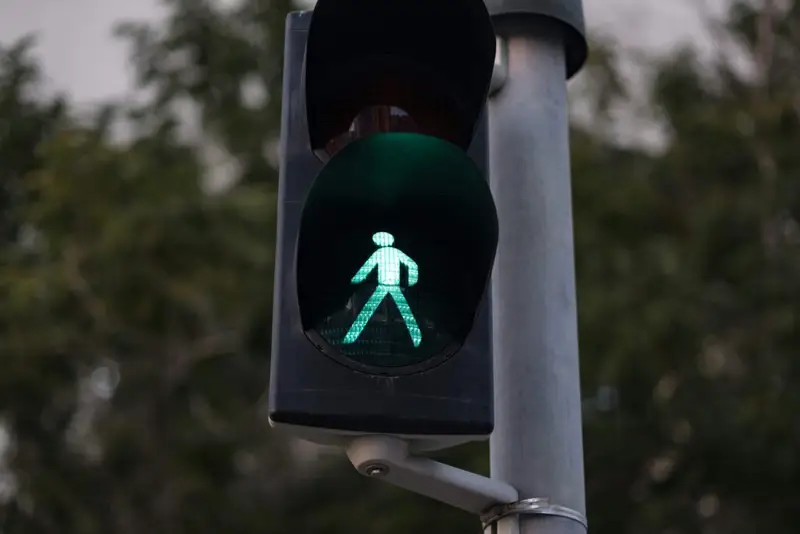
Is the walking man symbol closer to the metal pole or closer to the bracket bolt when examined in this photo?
the bracket bolt

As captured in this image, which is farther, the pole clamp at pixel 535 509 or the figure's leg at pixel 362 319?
the pole clamp at pixel 535 509

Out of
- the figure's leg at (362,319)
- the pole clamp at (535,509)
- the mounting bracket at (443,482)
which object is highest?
the figure's leg at (362,319)

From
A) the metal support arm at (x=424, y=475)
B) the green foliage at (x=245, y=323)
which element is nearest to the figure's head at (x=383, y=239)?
the metal support arm at (x=424, y=475)

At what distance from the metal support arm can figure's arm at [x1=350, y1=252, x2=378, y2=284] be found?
22 centimetres

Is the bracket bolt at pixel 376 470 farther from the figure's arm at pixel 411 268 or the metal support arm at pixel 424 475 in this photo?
the figure's arm at pixel 411 268

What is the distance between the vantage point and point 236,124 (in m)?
11.7

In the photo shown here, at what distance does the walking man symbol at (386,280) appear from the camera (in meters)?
1.68

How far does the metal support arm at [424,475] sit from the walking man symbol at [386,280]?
15 cm

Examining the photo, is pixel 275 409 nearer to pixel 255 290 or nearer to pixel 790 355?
pixel 255 290

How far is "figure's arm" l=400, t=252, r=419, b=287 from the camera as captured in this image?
1.70 metres

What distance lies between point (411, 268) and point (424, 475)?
302mm

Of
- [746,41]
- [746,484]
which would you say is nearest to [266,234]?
[746,484]

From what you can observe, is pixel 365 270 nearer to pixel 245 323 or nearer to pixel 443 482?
pixel 443 482

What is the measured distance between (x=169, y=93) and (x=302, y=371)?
33.3 feet
